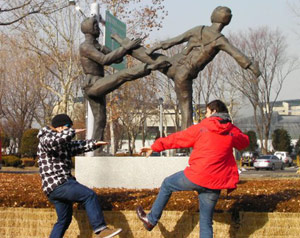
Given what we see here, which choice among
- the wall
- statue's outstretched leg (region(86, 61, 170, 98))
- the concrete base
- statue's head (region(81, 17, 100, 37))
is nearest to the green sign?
statue's head (region(81, 17, 100, 37))

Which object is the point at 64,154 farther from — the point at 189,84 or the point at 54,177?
the point at 189,84

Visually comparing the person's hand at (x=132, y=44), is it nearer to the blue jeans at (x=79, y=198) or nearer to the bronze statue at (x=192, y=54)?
the bronze statue at (x=192, y=54)

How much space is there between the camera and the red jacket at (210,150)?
443 cm

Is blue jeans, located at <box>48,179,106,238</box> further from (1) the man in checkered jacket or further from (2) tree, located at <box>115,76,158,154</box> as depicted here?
(2) tree, located at <box>115,76,158,154</box>

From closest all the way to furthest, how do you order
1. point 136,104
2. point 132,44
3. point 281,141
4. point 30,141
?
point 132,44 → point 30,141 → point 136,104 → point 281,141

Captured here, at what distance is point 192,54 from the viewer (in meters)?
8.42

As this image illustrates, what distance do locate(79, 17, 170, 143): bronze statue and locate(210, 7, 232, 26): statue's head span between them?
1.25 meters

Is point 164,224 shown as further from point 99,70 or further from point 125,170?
point 99,70

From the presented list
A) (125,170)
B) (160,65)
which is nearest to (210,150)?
(125,170)

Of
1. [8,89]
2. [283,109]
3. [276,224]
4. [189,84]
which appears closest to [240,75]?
[8,89]

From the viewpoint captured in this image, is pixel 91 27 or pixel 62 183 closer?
pixel 62 183

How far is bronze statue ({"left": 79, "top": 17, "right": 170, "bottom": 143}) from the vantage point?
27.8 ft

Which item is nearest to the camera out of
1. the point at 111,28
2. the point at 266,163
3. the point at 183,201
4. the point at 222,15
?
the point at 183,201

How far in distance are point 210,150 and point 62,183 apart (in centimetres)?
164
